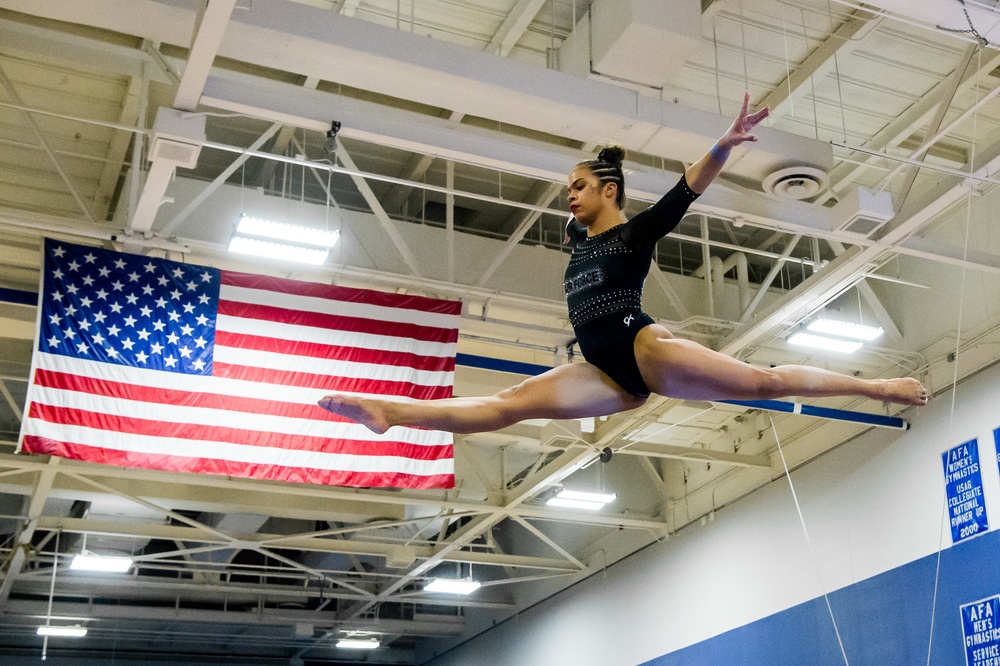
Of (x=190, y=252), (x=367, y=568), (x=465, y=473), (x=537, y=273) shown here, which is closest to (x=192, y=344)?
(x=190, y=252)

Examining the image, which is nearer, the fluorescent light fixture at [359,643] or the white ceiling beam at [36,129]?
the white ceiling beam at [36,129]

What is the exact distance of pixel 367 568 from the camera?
20172 mm

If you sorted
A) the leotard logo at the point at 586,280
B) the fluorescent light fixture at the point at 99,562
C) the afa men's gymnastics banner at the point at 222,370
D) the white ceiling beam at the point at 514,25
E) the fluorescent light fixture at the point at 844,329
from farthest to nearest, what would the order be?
the fluorescent light fixture at the point at 99,562, the fluorescent light fixture at the point at 844,329, the white ceiling beam at the point at 514,25, the afa men's gymnastics banner at the point at 222,370, the leotard logo at the point at 586,280

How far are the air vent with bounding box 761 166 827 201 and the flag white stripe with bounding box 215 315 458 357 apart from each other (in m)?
3.12

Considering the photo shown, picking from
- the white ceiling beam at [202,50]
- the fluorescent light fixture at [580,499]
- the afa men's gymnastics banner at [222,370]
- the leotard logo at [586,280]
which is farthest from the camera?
the fluorescent light fixture at [580,499]

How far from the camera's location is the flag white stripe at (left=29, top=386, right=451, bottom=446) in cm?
796

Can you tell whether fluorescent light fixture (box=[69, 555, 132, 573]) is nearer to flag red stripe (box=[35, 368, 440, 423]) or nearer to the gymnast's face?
flag red stripe (box=[35, 368, 440, 423])

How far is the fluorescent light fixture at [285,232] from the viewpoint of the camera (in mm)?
8281

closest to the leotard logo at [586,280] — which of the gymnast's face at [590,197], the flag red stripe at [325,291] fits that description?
the gymnast's face at [590,197]

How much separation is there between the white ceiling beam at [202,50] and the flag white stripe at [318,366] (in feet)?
7.12

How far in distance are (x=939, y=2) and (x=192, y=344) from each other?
19.4 feet

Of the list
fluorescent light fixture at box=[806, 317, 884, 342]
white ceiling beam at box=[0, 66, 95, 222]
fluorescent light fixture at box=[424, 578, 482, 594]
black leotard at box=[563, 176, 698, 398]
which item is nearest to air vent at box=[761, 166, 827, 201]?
fluorescent light fixture at box=[806, 317, 884, 342]

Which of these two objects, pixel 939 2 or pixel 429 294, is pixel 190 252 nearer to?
pixel 429 294

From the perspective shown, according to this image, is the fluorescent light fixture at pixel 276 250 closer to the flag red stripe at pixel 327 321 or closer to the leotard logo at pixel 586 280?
the flag red stripe at pixel 327 321
